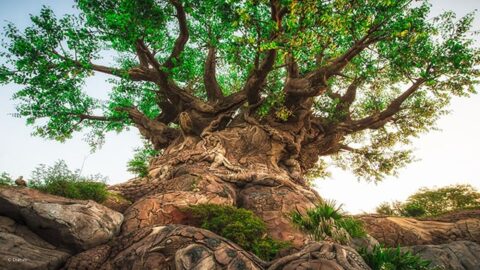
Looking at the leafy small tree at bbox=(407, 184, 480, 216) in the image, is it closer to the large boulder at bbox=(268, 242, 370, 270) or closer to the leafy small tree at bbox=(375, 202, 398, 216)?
the leafy small tree at bbox=(375, 202, 398, 216)

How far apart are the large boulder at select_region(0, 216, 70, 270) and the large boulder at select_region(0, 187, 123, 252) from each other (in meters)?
0.12

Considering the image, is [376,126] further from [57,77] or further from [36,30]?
[36,30]

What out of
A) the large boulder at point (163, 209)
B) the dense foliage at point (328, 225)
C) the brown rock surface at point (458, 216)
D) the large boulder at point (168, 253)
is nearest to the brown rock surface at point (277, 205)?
the dense foliage at point (328, 225)

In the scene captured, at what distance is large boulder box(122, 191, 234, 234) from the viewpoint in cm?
623

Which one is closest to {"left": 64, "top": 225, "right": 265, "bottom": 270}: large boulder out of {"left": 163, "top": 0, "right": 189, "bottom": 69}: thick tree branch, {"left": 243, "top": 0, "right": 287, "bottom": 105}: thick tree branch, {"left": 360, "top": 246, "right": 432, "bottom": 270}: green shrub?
{"left": 360, "top": 246, "right": 432, "bottom": 270}: green shrub

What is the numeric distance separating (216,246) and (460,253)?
6.61m

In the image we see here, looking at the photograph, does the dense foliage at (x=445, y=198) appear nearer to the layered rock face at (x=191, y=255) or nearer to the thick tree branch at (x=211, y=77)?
the thick tree branch at (x=211, y=77)

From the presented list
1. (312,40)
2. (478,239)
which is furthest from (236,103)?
(478,239)

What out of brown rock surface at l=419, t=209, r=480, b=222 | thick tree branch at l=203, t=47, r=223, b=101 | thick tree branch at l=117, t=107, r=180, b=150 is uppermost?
thick tree branch at l=203, t=47, r=223, b=101

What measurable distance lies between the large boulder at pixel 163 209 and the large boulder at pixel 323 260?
10.6 ft

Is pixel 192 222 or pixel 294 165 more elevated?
pixel 294 165

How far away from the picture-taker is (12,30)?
957 centimetres

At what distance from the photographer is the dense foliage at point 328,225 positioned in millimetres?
6238

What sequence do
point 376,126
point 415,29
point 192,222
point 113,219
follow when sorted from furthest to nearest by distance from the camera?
1. point 376,126
2. point 415,29
3. point 192,222
4. point 113,219
